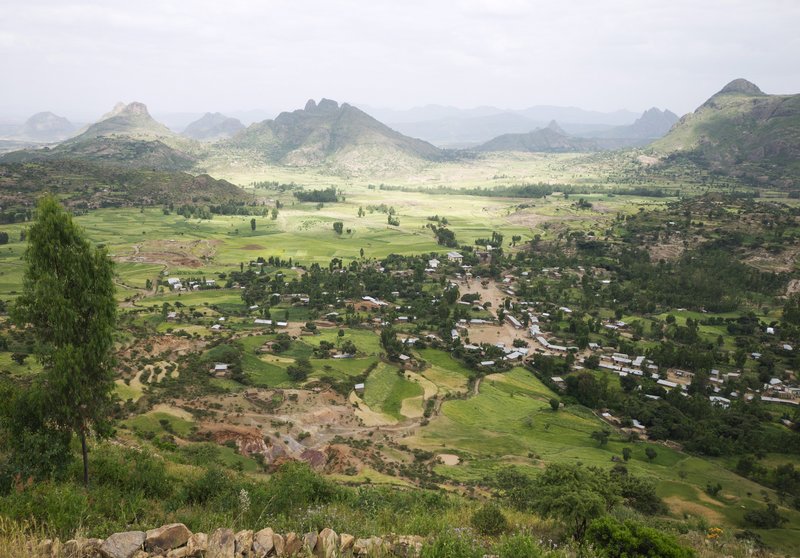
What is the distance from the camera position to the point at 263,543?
1112cm

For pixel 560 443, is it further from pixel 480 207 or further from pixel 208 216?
pixel 480 207

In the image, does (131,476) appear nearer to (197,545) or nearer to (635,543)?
(197,545)

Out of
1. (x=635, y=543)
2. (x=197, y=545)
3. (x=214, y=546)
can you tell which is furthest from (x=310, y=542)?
(x=635, y=543)

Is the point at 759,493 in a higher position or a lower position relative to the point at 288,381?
lower

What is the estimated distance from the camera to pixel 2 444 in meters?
16.9

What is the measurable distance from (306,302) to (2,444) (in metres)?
63.0

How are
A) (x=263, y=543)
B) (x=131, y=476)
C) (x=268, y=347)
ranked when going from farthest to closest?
(x=268, y=347), (x=131, y=476), (x=263, y=543)

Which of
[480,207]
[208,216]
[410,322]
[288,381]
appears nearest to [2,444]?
[288,381]

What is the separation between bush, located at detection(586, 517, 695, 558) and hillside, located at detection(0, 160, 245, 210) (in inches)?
5955

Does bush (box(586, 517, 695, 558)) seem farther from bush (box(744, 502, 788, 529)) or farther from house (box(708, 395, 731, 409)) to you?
house (box(708, 395, 731, 409))

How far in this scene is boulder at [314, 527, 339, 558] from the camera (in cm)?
1111

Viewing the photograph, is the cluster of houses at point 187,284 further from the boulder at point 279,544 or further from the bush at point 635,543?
the bush at point 635,543

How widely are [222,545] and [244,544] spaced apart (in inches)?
20.3

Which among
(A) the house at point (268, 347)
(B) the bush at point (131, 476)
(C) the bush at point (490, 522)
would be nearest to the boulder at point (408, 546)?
(C) the bush at point (490, 522)
